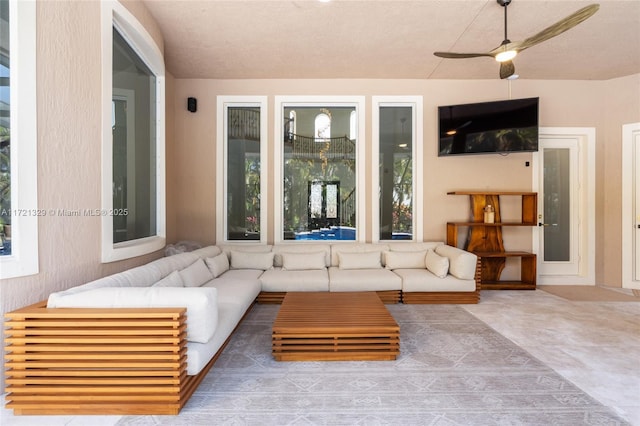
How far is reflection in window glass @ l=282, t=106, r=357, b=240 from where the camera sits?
194 inches

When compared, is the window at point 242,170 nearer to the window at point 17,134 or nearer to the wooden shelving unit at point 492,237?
the window at point 17,134

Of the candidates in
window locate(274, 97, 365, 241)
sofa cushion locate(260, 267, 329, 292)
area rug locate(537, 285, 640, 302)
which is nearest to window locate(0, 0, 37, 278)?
sofa cushion locate(260, 267, 329, 292)

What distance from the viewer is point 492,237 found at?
4742mm

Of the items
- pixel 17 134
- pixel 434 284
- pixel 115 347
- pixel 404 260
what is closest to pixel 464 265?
pixel 434 284

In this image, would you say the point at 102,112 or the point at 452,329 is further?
the point at 452,329

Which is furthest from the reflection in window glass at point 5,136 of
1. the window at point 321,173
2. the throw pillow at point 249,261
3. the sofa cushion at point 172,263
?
the window at point 321,173

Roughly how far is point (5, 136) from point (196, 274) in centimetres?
186

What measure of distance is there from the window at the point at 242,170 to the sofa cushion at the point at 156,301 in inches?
117

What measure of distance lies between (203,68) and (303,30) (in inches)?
71.5

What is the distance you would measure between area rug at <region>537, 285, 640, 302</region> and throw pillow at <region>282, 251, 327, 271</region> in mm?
3479

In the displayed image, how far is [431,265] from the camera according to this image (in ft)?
13.5

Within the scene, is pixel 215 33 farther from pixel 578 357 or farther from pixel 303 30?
pixel 578 357

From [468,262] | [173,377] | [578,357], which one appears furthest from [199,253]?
[578,357]

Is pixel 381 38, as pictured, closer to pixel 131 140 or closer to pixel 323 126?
pixel 323 126
